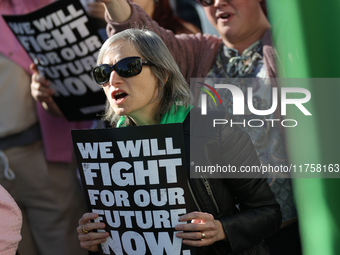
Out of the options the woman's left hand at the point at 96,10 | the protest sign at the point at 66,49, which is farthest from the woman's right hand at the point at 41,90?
the woman's left hand at the point at 96,10

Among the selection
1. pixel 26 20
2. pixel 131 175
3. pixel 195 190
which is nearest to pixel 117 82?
pixel 131 175

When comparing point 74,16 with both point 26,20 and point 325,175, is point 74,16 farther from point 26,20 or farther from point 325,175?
point 325,175

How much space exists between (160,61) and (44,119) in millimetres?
1455

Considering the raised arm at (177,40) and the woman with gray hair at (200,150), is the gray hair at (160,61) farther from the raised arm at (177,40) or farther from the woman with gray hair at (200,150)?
the raised arm at (177,40)

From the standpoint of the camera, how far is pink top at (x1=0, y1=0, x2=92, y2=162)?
2.63 meters

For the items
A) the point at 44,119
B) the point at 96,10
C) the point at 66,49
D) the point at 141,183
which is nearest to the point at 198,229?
the point at 141,183

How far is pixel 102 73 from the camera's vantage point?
1.45 m

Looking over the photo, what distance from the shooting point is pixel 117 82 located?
4.69 feet

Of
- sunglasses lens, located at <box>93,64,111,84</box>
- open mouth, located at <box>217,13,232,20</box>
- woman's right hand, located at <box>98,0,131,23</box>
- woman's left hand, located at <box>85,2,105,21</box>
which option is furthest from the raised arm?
woman's left hand, located at <box>85,2,105,21</box>

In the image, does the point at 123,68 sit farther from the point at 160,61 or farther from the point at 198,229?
the point at 198,229

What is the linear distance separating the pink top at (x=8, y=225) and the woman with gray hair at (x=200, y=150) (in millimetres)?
222

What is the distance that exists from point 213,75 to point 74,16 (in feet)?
2.55

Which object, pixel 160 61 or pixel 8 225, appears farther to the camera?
pixel 160 61

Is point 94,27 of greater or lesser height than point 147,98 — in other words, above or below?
above
